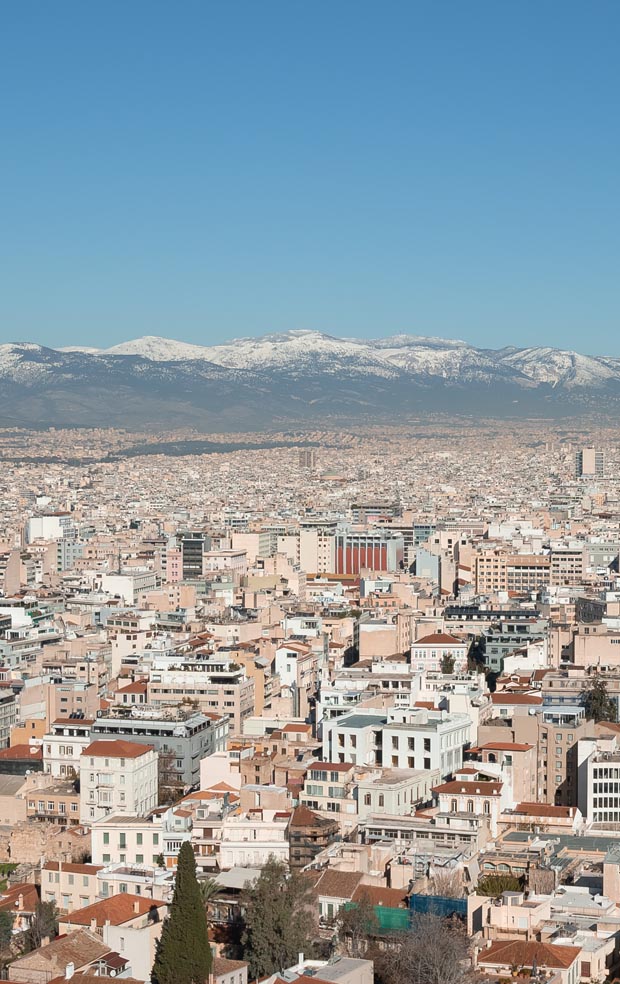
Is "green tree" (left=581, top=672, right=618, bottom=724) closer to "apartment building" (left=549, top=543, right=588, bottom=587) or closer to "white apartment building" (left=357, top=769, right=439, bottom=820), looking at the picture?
"white apartment building" (left=357, top=769, right=439, bottom=820)

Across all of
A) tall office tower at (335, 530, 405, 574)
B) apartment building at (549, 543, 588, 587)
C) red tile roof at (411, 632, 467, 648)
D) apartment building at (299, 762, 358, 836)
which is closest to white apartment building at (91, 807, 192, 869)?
apartment building at (299, 762, 358, 836)

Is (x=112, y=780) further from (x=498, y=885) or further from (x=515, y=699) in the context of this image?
(x=515, y=699)

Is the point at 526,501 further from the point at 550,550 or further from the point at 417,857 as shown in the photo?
the point at 417,857

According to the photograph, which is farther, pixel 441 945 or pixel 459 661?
pixel 459 661

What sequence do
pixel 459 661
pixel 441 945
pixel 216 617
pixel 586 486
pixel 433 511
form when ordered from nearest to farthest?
pixel 441 945
pixel 459 661
pixel 216 617
pixel 433 511
pixel 586 486

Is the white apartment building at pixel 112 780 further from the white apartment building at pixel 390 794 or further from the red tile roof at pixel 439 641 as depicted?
the red tile roof at pixel 439 641

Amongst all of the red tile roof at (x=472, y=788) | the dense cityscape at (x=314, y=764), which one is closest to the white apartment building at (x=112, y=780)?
the dense cityscape at (x=314, y=764)

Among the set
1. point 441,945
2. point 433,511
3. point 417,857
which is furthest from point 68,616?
point 433,511
